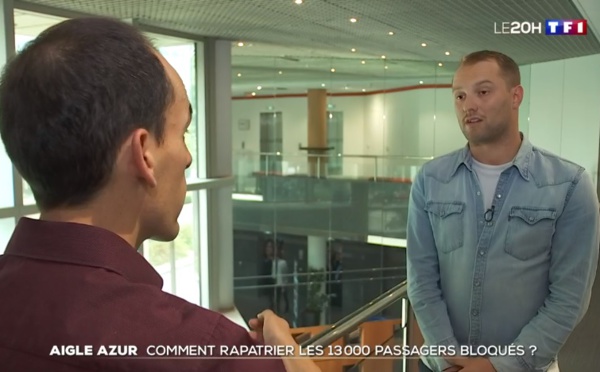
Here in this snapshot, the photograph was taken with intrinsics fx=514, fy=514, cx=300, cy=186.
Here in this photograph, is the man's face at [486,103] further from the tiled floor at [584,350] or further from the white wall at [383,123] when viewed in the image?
the white wall at [383,123]

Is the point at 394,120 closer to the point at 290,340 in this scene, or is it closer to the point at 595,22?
the point at 595,22

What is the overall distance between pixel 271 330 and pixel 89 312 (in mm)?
217

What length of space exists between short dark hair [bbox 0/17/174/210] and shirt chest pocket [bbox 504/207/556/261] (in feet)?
3.24

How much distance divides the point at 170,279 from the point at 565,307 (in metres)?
5.18

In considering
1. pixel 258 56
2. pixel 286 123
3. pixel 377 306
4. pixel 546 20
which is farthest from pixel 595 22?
pixel 286 123

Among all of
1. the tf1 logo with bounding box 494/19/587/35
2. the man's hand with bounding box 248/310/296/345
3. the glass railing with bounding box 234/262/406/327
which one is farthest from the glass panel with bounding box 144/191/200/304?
the man's hand with bounding box 248/310/296/345

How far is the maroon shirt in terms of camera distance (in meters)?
0.45

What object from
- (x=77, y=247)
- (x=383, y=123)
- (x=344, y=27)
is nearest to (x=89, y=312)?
(x=77, y=247)

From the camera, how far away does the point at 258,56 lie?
8.17 metres

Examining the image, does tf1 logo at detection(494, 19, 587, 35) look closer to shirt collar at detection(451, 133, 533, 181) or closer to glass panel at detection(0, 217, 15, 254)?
shirt collar at detection(451, 133, 533, 181)

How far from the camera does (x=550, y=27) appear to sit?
505cm

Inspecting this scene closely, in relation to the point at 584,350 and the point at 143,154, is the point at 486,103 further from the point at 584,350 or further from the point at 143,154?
the point at 584,350

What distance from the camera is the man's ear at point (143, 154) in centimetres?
50

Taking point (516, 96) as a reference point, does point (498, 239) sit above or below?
below
